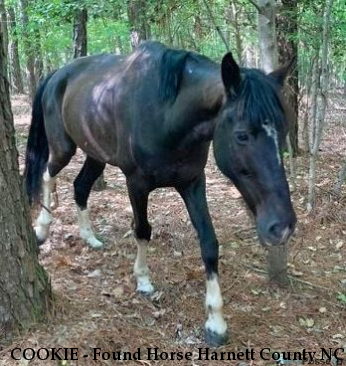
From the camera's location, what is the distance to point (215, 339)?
3342 mm

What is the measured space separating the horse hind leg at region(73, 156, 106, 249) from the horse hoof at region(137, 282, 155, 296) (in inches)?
40.0

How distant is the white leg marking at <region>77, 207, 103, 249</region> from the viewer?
16.1 feet

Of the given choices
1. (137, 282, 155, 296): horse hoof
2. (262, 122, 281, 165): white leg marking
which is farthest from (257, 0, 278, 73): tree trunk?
(137, 282, 155, 296): horse hoof

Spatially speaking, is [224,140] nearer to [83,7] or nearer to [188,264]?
[188,264]

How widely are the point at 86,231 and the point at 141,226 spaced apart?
1.17 m

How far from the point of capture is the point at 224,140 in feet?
9.20

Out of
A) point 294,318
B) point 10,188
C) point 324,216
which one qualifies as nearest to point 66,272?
point 10,188

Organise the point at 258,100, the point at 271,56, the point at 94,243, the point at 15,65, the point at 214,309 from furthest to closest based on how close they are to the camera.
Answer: the point at 15,65 → the point at 94,243 → the point at 271,56 → the point at 214,309 → the point at 258,100

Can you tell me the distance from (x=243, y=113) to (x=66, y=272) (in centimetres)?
231

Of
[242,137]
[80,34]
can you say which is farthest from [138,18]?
[242,137]

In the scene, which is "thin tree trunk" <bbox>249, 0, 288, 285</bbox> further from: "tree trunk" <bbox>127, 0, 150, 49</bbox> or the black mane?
"tree trunk" <bbox>127, 0, 150, 49</bbox>

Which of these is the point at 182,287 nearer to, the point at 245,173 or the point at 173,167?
the point at 173,167

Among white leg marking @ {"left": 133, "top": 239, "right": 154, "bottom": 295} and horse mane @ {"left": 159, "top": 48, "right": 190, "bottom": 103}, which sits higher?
horse mane @ {"left": 159, "top": 48, "right": 190, "bottom": 103}

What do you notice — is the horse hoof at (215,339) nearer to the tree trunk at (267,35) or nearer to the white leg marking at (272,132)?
the white leg marking at (272,132)
